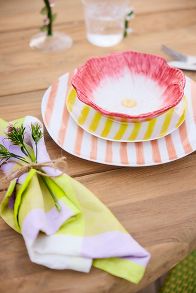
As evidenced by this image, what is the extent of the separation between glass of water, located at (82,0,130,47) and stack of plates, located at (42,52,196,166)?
21 cm

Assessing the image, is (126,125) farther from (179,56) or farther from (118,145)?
(179,56)

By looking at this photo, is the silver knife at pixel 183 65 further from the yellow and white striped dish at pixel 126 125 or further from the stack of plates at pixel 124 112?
the yellow and white striped dish at pixel 126 125

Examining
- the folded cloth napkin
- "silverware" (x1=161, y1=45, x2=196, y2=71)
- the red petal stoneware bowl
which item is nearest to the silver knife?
"silverware" (x1=161, y1=45, x2=196, y2=71)

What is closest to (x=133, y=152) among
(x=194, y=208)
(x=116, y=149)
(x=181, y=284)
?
(x=116, y=149)

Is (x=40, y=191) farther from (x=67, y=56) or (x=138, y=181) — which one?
(x=67, y=56)

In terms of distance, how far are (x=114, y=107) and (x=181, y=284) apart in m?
0.45

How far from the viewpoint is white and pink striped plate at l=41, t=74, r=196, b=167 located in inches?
27.1

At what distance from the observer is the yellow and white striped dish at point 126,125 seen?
714 millimetres

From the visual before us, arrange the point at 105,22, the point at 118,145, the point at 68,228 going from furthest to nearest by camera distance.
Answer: the point at 105,22 < the point at 118,145 < the point at 68,228

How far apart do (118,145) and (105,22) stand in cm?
48

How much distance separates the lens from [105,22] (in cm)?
106

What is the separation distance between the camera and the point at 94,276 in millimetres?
544

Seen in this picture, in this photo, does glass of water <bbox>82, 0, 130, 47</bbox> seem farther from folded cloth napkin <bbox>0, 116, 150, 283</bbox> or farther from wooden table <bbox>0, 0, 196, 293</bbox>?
folded cloth napkin <bbox>0, 116, 150, 283</bbox>

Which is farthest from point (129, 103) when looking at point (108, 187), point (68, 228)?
point (68, 228)
